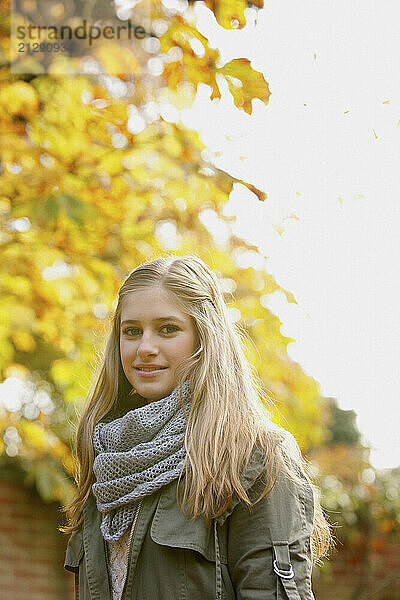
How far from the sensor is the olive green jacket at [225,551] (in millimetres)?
2053

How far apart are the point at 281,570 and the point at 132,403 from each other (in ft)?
2.24


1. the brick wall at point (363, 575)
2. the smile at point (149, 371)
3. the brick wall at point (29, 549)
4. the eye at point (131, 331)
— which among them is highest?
the eye at point (131, 331)

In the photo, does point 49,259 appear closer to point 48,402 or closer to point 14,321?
point 14,321

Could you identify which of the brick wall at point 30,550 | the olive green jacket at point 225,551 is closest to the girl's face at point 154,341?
the olive green jacket at point 225,551

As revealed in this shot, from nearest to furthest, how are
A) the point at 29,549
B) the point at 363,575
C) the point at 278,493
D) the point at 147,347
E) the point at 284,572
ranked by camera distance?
the point at 284,572 → the point at 278,493 → the point at 147,347 → the point at 29,549 → the point at 363,575

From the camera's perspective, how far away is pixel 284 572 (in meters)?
2.04

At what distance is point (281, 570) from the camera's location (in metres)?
2.04

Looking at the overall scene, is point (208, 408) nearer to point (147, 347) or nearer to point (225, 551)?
point (147, 347)

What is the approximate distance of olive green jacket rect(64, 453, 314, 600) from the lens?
2.05 meters

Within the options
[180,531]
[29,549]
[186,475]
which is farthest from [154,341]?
[29,549]

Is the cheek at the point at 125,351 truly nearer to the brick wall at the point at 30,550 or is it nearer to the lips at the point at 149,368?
the lips at the point at 149,368

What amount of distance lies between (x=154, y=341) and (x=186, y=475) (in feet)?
1.16

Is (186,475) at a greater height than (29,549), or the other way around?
(186,475)

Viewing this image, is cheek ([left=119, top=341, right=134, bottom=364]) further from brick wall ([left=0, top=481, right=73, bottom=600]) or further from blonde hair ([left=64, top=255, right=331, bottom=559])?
brick wall ([left=0, top=481, right=73, bottom=600])
